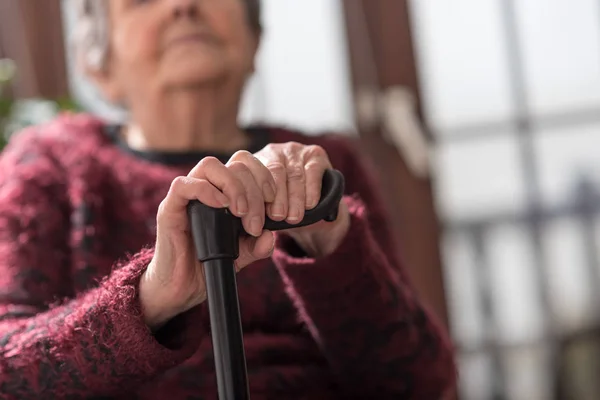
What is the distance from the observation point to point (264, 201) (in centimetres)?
58

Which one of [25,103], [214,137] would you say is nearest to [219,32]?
[214,137]

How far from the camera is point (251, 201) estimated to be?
0.56m

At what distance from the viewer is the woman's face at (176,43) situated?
98 centimetres

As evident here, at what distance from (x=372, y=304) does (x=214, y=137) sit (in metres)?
0.36

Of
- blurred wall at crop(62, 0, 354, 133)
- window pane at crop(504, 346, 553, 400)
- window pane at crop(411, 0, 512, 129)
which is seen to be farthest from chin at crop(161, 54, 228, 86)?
window pane at crop(504, 346, 553, 400)

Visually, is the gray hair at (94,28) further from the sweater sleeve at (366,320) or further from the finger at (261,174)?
the finger at (261,174)

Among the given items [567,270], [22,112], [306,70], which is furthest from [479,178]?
[22,112]

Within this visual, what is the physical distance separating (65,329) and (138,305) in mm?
90

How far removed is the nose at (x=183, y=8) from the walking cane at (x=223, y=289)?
497mm

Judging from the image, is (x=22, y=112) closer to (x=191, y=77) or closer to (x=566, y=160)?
(x=191, y=77)

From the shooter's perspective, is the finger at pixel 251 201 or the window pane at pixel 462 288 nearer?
the finger at pixel 251 201

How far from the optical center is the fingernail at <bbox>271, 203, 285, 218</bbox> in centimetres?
58

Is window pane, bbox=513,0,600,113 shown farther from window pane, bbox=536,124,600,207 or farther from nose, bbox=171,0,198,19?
nose, bbox=171,0,198,19

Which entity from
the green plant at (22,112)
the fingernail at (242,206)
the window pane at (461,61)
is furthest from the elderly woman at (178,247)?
the window pane at (461,61)
